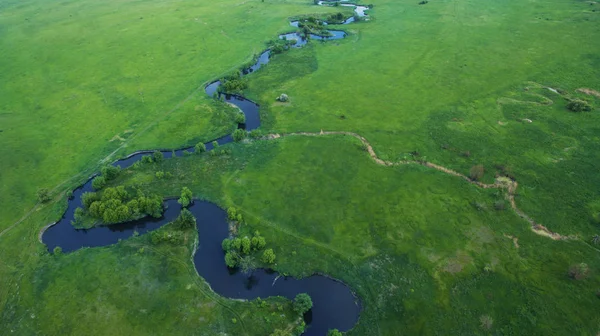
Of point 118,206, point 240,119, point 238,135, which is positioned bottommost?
point 240,119

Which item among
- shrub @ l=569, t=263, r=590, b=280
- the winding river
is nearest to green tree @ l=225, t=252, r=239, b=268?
the winding river

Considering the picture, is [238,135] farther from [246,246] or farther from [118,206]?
[246,246]

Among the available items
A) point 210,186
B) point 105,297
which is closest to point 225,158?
point 210,186

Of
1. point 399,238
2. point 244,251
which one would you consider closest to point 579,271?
point 399,238

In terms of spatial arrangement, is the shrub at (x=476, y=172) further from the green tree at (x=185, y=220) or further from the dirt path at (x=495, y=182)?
the green tree at (x=185, y=220)

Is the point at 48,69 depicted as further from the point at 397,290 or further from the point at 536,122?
the point at 536,122

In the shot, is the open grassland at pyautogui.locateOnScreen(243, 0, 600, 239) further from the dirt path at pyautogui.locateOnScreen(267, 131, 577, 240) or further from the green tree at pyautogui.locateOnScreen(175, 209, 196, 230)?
the green tree at pyautogui.locateOnScreen(175, 209, 196, 230)
